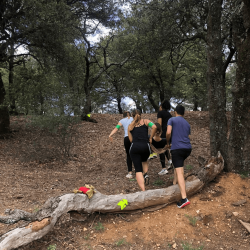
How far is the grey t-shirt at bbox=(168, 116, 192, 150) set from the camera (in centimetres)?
408

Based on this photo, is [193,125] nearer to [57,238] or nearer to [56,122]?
[56,122]

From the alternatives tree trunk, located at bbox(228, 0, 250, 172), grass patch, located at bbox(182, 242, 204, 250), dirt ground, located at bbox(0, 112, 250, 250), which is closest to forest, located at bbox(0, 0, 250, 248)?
tree trunk, located at bbox(228, 0, 250, 172)

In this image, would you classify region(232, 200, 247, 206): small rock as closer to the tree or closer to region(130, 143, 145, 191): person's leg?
region(130, 143, 145, 191): person's leg

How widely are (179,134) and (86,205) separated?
2114 mm

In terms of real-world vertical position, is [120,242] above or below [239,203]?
below

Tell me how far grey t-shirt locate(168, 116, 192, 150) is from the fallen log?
86 cm

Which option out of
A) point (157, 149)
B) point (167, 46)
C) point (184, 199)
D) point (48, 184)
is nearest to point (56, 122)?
point (48, 184)

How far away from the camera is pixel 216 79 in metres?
5.04

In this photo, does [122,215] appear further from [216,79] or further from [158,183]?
[216,79]

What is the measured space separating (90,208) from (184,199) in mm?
1707

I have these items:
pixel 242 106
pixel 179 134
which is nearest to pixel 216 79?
pixel 242 106

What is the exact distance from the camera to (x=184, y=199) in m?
3.99

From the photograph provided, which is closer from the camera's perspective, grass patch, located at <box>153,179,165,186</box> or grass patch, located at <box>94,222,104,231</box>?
grass patch, located at <box>94,222,104,231</box>

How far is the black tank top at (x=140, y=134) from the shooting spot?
4480 millimetres
